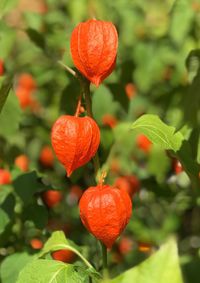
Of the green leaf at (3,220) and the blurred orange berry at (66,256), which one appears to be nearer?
the green leaf at (3,220)

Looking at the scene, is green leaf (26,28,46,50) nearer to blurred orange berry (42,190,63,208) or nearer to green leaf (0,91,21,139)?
green leaf (0,91,21,139)

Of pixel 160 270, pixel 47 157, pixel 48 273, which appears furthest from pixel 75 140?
pixel 47 157

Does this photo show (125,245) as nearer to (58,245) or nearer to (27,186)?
(27,186)

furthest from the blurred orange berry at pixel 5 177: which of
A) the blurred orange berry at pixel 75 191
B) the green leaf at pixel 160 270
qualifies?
the green leaf at pixel 160 270

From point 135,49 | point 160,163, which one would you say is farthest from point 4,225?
point 135,49

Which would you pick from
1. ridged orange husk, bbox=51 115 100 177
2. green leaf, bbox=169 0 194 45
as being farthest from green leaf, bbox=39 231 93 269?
green leaf, bbox=169 0 194 45

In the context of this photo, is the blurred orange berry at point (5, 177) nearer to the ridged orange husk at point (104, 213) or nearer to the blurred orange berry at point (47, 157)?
the blurred orange berry at point (47, 157)

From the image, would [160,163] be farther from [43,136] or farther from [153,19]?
[153,19]
